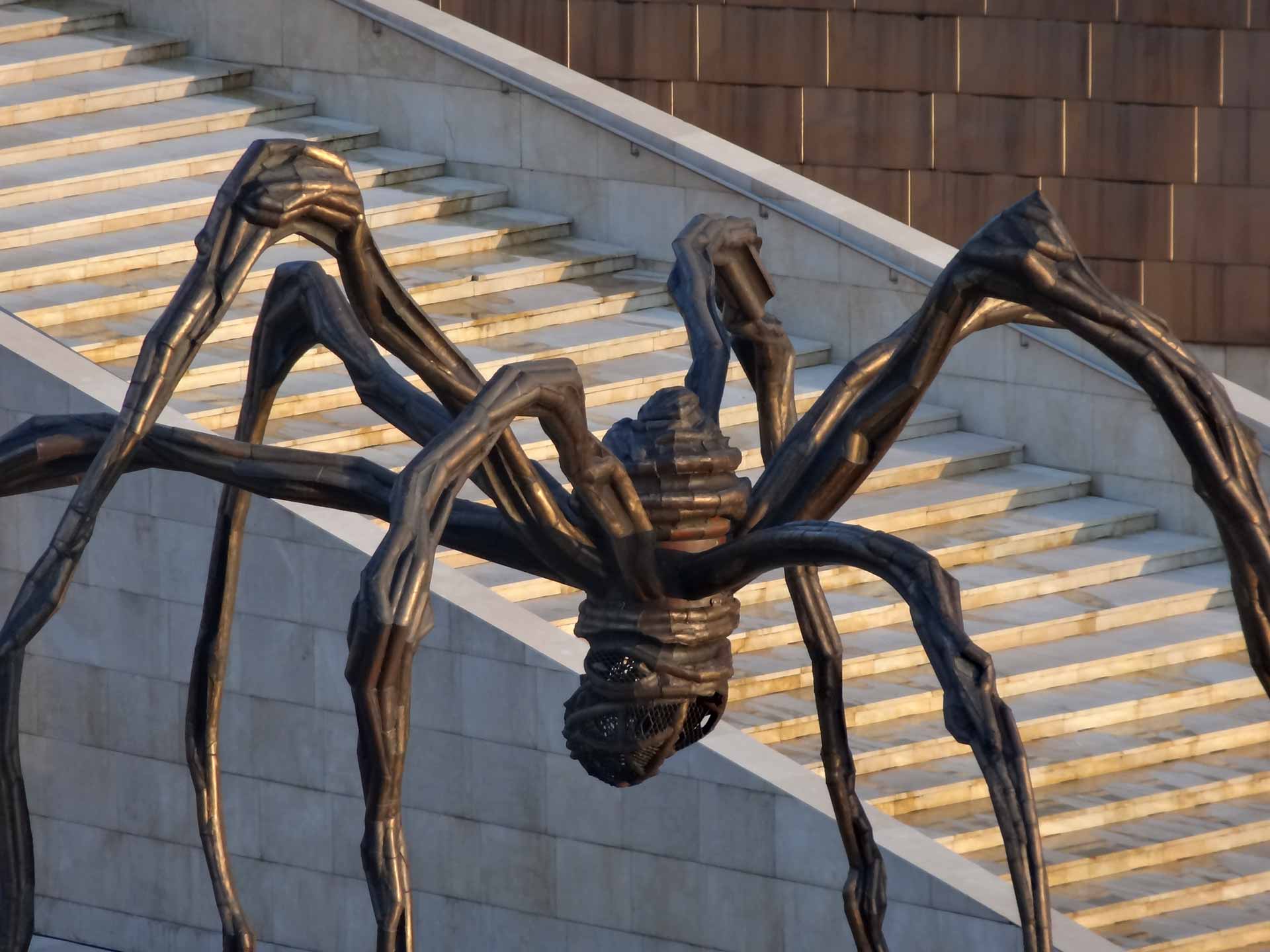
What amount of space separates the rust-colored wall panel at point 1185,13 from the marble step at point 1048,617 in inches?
154

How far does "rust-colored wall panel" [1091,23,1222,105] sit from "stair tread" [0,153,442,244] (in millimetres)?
4859

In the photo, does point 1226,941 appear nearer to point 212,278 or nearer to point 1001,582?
point 1001,582

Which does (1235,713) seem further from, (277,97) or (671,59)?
(277,97)

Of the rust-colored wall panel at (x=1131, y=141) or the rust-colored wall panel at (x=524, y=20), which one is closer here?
the rust-colored wall panel at (x=1131, y=141)

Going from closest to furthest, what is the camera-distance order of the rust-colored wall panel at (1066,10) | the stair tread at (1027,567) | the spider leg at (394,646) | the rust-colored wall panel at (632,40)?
the spider leg at (394,646), the stair tread at (1027,567), the rust-colored wall panel at (1066,10), the rust-colored wall panel at (632,40)

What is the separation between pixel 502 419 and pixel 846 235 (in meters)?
11.4

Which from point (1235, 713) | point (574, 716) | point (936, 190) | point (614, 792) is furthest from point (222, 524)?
point (936, 190)

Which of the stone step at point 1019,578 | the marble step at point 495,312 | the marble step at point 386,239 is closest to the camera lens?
the stone step at point 1019,578

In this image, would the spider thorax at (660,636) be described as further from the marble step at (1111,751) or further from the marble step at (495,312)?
the marble step at (495,312)

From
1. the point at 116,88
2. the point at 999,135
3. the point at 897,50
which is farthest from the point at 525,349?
the point at 116,88

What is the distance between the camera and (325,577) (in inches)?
558

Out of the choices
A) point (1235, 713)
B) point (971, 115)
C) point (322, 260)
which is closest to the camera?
point (1235, 713)

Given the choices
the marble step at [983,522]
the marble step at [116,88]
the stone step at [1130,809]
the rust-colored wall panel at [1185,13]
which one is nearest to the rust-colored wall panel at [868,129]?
the rust-colored wall panel at [1185,13]

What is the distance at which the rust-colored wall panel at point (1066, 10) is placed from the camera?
19156 mm
